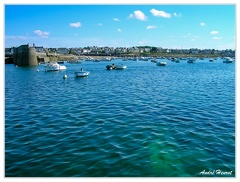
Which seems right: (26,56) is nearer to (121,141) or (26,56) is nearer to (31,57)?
(31,57)

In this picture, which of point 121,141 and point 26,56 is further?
point 26,56

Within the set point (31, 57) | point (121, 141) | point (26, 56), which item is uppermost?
point (26, 56)

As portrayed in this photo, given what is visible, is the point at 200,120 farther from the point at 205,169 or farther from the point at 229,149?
the point at 205,169

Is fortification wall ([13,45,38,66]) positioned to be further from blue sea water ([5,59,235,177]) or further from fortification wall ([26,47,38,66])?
blue sea water ([5,59,235,177])

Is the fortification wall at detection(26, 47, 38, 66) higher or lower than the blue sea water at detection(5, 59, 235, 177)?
higher

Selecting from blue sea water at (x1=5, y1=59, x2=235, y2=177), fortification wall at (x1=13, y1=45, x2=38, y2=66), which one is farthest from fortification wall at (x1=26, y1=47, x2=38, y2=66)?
blue sea water at (x1=5, y1=59, x2=235, y2=177)

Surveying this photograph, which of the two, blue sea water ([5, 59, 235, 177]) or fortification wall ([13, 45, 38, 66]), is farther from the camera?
fortification wall ([13, 45, 38, 66])

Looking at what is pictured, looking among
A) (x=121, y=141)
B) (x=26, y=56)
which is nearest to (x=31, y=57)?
(x=26, y=56)

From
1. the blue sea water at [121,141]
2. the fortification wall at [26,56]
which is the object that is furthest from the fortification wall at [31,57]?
the blue sea water at [121,141]

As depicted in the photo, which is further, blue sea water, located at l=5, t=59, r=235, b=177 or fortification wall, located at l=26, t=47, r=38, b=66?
fortification wall, located at l=26, t=47, r=38, b=66

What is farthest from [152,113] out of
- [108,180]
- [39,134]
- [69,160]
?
[108,180]

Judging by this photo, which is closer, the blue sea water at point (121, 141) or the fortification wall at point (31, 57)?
the blue sea water at point (121, 141)

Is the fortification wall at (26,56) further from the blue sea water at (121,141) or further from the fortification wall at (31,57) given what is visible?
the blue sea water at (121,141)

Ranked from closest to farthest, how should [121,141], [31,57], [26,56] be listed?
[121,141] < [26,56] < [31,57]
